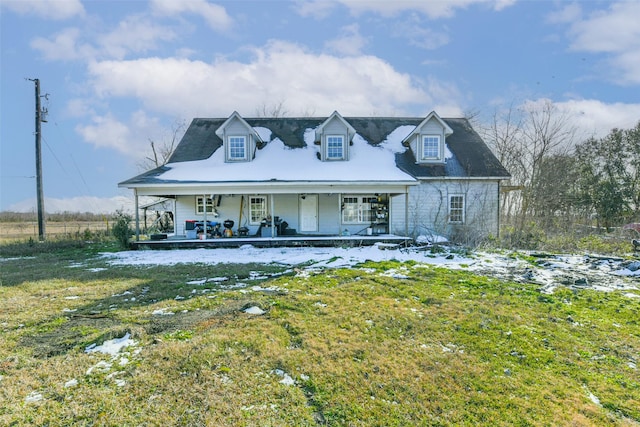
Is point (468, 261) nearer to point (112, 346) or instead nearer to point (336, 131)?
point (336, 131)

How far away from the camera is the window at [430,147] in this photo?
16.9m

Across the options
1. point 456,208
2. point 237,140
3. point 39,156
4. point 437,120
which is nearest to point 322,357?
point 456,208

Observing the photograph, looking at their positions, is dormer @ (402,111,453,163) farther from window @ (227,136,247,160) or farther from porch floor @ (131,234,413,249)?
window @ (227,136,247,160)

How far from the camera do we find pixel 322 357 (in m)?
4.12

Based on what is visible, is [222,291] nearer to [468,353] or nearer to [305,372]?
[305,372]

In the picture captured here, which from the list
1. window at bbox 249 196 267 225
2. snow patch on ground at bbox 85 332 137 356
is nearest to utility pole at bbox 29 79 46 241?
window at bbox 249 196 267 225

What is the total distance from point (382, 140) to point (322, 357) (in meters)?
15.6

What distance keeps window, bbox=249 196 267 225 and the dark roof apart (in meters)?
3.34

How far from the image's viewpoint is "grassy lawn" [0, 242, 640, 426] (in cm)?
317

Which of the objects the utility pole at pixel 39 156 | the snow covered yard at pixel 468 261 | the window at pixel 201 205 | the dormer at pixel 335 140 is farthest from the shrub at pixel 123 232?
the dormer at pixel 335 140

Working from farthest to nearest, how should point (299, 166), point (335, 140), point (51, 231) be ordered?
point (51, 231)
point (335, 140)
point (299, 166)

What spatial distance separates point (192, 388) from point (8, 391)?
5.88 feet

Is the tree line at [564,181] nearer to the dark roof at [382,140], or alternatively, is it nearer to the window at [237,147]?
the dark roof at [382,140]

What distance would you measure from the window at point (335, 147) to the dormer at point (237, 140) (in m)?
3.66
